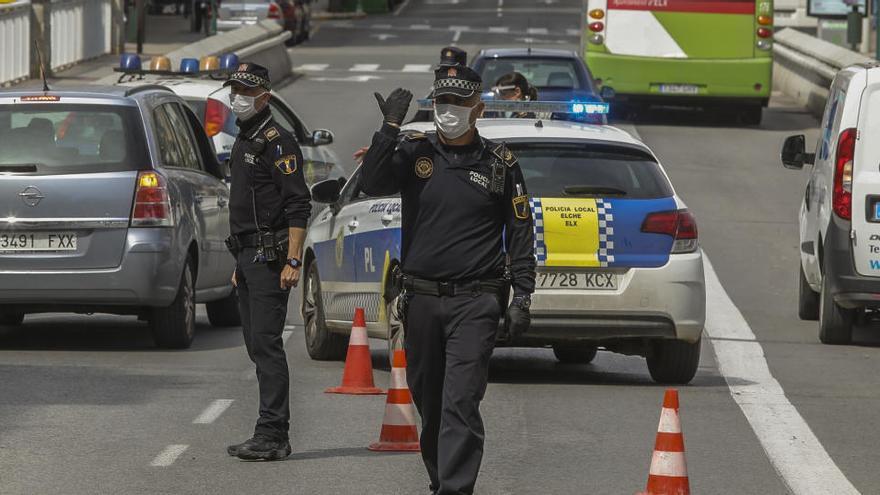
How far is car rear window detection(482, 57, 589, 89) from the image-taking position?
898 inches

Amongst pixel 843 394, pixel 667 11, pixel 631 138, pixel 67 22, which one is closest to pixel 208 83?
pixel 631 138

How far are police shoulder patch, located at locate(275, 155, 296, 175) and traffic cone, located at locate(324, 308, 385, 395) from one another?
6.81ft

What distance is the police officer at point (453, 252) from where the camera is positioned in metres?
7.62

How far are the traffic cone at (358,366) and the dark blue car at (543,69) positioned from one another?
37.2ft

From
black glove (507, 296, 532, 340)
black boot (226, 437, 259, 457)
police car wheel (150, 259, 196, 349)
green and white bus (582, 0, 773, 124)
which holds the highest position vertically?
black glove (507, 296, 532, 340)

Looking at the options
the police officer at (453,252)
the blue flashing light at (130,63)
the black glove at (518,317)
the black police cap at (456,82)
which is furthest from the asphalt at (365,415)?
the blue flashing light at (130,63)

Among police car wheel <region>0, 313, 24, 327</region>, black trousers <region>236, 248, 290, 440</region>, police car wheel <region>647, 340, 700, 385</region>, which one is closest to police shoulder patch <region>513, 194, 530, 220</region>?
black trousers <region>236, 248, 290, 440</region>

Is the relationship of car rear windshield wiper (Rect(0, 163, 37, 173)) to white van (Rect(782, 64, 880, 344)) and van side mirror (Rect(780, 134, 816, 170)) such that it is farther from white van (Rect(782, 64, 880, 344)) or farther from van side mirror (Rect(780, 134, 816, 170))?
van side mirror (Rect(780, 134, 816, 170))

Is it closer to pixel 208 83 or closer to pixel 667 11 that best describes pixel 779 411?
pixel 208 83

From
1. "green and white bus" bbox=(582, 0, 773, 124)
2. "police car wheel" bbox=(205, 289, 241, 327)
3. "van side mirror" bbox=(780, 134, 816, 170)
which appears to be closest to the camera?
"police car wheel" bbox=(205, 289, 241, 327)

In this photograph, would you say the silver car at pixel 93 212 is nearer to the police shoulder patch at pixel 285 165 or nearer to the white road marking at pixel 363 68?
the police shoulder patch at pixel 285 165

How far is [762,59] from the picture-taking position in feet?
104

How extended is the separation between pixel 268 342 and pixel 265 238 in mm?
463

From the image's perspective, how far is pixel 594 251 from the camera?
11.5m
